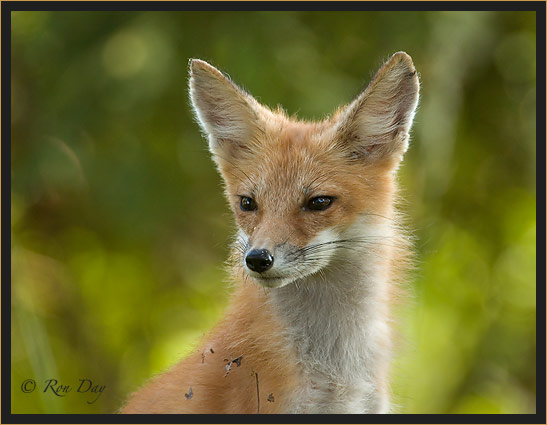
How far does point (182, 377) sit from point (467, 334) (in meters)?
6.80

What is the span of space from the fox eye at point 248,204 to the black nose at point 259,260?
24.4 inches

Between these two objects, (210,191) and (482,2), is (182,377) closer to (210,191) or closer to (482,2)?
(482,2)

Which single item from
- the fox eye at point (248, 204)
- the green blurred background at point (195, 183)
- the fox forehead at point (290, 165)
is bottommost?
the green blurred background at point (195, 183)

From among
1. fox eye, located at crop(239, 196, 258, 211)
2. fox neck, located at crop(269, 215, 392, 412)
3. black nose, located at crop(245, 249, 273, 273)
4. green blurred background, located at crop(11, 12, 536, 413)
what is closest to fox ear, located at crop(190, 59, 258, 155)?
fox eye, located at crop(239, 196, 258, 211)

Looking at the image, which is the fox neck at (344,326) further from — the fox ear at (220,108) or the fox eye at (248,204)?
the fox ear at (220,108)

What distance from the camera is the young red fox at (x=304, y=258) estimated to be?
4.66 meters

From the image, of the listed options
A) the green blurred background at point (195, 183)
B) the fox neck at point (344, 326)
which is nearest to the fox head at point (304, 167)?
the fox neck at point (344, 326)

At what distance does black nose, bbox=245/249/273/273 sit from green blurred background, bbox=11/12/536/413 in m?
3.57

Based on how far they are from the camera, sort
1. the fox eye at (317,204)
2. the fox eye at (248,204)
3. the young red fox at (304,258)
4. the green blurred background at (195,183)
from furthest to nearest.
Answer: the green blurred background at (195,183), the fox eye at (248,204), the fox eye at (317,204), the young red fox at (304,258)

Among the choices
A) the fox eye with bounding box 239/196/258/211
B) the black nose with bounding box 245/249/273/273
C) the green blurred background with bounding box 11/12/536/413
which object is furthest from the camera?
the green blurred background with bounding box 11/12/536/413

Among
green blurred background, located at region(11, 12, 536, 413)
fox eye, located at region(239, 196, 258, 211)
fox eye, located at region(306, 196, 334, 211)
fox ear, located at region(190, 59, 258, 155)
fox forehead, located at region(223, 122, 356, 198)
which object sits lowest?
green blurred background, located at region(11, 12, 536, 413)

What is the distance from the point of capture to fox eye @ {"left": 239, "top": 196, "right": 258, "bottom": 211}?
201 inches

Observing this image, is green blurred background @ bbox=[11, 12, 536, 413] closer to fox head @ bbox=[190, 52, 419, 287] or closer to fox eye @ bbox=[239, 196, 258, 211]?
fox head @ bbox=[190, 52, 419, 287]

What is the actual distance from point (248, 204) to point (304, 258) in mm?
628
